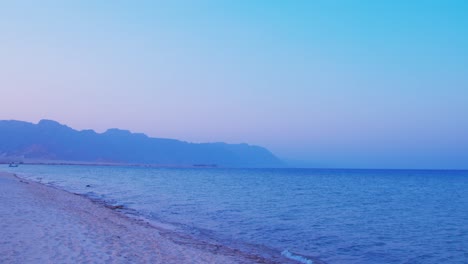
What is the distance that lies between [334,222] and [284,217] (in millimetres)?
3223

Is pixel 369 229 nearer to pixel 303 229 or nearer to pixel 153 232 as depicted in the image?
pixel 303 229

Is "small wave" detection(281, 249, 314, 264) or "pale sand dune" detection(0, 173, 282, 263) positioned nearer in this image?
"pale sand dune" detection(0, 173, 282, 263)

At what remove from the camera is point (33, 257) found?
10.2m

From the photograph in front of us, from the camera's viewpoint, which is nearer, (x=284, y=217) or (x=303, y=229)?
(x=303, y=229)

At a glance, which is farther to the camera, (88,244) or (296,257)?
(296,257)

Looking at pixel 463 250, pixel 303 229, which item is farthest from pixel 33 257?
pixel 463 250

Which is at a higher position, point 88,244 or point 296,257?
point 88,244

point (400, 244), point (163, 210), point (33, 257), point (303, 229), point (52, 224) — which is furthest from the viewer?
point (163, 210)

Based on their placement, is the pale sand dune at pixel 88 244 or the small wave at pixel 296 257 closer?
the pale sand dune at pixel 88 244

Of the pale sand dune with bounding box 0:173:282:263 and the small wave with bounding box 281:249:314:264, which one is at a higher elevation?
the pale sand dune with bounding box 0:173:282:263

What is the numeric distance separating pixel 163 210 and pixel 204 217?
4.25 m

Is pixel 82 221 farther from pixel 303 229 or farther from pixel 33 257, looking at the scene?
pixel 303 229

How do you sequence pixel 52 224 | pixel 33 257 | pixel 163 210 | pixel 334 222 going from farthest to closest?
pixel 163 210 < pixel 334 222 < pixel 52 224 < pixel 33 257

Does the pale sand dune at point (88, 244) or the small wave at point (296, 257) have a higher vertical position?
the pale sand dune at point (88, 244)
